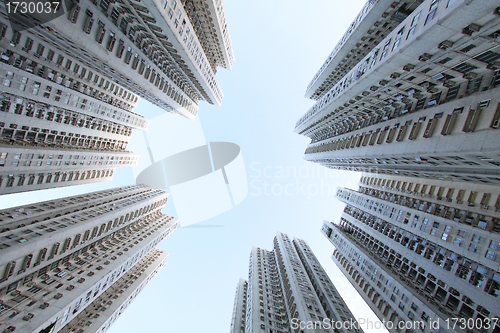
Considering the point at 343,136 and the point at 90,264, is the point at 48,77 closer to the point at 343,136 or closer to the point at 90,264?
the point at 90,264

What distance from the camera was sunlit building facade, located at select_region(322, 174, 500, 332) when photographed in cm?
3447

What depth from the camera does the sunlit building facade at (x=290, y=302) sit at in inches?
1837

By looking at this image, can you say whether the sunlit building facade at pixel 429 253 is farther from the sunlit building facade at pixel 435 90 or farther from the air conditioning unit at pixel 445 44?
the air conditioning unit at pixel 445 44

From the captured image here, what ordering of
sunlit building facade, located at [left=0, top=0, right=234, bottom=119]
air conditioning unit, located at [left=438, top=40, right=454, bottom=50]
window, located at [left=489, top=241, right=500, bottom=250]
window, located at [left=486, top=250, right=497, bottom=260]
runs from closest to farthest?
air conditioning unit, located at [left=438, top=40, right=454, bottom=50]
sunlit building facade, located at [left=0, top=0, right=234, bottom=119]
window, located at [left=486, top=250, right=497, bottom=260]
window, located at [left=489, top=241, right=500, bottom=250]

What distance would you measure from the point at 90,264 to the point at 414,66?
→ 6317 centimetres

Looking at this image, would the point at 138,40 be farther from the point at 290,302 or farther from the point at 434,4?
the point at 290,302

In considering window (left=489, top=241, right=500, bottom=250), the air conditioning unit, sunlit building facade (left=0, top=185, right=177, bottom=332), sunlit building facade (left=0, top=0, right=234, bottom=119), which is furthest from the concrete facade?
window (left=489, top=241, right=500, bottom=250)

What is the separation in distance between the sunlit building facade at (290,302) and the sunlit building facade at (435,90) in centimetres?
3201

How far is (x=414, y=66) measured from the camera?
2817 cm

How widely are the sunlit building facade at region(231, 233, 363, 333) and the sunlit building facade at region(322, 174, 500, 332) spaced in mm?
10098

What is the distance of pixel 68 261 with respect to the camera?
4544cm

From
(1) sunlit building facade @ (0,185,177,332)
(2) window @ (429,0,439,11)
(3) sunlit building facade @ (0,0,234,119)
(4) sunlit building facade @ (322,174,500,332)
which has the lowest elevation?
(1) sunlit building facade @ (0,185,177,332)

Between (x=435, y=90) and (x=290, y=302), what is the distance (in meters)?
50.2

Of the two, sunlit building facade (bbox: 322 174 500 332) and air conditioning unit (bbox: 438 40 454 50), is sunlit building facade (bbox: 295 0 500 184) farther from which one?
sunlit building facade (bbox: 322 174 500 332)
